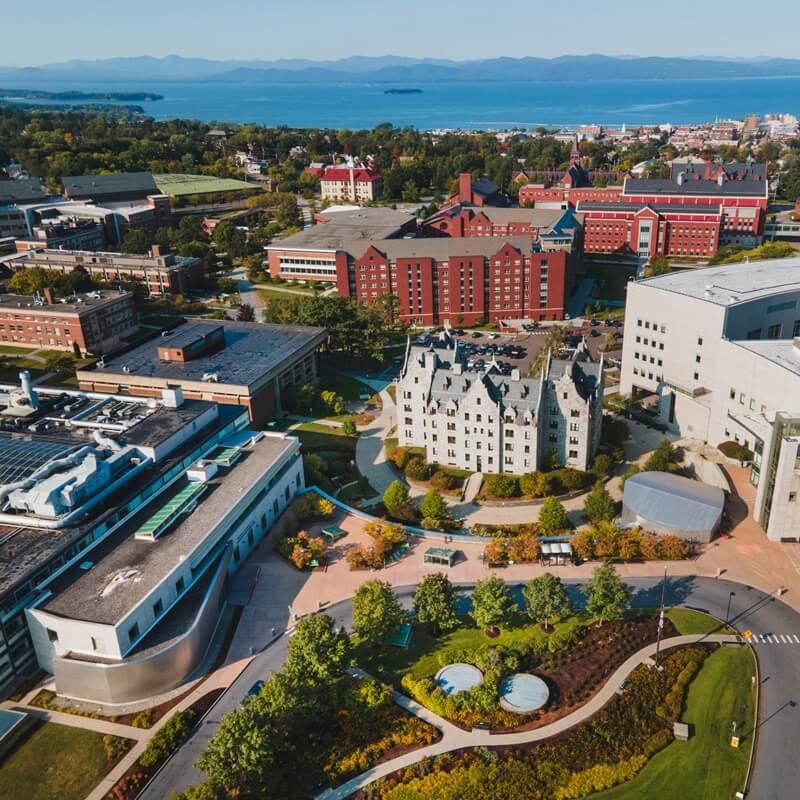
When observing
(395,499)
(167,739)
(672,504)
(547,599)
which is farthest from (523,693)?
(672,504)

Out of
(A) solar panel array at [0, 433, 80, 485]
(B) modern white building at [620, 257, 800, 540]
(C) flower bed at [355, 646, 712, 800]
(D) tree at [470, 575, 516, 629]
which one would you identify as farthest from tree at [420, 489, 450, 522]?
(A) solar panel array at [0, 433, 80, 485]

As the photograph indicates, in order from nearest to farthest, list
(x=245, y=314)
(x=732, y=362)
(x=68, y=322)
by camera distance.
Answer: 1. (x=732, y=362)
2. (x=68, y=322)
3. (x=245, y=314)

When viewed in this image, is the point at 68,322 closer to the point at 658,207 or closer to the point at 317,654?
the point at 317,654

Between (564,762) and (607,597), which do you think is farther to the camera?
(607,597)

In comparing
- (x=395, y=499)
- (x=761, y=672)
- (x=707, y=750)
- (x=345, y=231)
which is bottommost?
(x=707, y=750)

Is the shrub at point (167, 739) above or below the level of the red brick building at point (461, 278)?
below

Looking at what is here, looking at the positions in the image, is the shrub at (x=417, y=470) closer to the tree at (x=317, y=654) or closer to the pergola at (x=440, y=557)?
the pergola at (x=440, y=557)

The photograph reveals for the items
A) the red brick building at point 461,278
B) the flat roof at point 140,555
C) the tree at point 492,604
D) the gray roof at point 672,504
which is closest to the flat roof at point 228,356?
the flat roof at point 140,555

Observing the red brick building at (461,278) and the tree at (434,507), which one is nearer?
the tree at (434,507)
